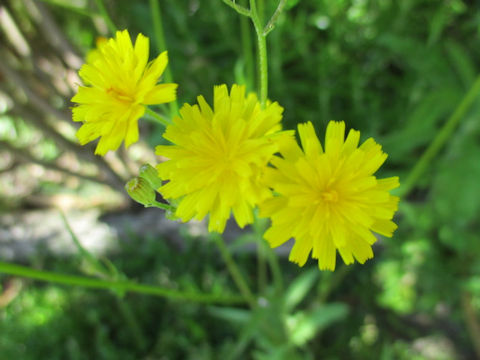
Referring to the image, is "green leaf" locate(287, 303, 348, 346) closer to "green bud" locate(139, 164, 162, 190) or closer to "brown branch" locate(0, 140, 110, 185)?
"green bud" locate(139, 164, 162, 190)

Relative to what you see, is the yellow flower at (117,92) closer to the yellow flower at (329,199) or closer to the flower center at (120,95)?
the flower center at (120,95)

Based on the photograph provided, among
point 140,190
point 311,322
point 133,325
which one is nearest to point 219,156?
point 140,190

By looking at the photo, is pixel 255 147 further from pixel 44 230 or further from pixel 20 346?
pixel 44 230

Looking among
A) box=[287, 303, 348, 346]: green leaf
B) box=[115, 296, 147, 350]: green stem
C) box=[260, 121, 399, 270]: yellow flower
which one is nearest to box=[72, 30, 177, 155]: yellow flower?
box=[260, 121, 399, 270]: yellow flower

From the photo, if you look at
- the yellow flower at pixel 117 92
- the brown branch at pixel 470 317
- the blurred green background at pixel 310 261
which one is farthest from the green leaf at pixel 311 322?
the yellow flower at pixel 117 92

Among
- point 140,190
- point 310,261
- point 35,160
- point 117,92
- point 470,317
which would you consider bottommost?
point 140,190

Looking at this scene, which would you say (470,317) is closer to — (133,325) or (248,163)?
(133,325)
